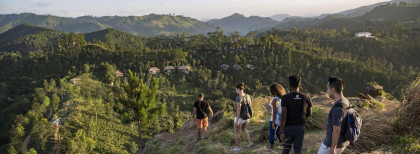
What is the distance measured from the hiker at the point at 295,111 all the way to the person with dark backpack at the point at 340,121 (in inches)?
29.0

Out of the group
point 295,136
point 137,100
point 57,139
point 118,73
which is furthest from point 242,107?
point 118,73

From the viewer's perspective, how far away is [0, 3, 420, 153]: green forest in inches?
1217

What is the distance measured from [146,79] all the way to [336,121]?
46527mm

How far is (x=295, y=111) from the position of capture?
4.09m

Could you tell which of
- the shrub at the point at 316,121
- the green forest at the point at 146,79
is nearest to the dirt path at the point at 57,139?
the green forest at the point at 146,79

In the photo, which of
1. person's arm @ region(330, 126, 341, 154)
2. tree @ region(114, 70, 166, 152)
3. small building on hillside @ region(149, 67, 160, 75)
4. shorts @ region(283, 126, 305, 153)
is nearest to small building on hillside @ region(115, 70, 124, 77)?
small building on hillside @ region(149, 67, 160, 75)

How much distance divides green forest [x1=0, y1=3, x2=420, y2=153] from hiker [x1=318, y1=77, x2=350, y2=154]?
23.5 meters

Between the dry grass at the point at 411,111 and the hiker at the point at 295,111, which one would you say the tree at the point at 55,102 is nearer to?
the hiker at the point at 295,111

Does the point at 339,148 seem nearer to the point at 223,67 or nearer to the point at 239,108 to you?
the point at 239,108

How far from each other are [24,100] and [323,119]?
172 ft

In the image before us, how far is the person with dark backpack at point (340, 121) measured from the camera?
3135 mm

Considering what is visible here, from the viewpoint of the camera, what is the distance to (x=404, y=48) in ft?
209

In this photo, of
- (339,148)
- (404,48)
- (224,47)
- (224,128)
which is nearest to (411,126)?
(339,148)

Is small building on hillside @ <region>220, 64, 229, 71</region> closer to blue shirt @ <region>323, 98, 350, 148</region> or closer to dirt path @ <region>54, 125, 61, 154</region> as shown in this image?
dirt path @ <region>54, 125, 61, 154</region>
